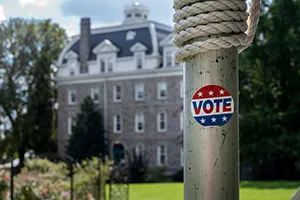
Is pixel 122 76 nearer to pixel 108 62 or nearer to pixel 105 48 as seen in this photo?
pixel 108 62

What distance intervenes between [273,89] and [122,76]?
1553 cm

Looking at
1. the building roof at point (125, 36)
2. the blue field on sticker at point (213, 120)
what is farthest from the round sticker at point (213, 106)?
the building roof at point (125, 36)

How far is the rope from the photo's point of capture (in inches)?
66.3

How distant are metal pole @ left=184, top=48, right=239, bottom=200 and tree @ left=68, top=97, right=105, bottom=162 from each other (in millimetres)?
42316

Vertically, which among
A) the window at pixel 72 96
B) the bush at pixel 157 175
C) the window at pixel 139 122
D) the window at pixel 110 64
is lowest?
the bush at pixel 157 175

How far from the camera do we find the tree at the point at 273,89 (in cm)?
3162

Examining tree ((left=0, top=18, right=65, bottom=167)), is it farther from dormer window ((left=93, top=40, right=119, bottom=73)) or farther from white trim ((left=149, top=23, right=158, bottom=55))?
white trim ((left=149, top=23, right=158, bottom=55))

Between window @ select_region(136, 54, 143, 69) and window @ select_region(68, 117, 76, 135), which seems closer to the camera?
window @ select_region(136, 54, 143, 69)

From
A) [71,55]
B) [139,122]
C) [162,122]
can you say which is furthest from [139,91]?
[71,55]

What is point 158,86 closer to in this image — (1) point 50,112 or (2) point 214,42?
(1) point 50,112

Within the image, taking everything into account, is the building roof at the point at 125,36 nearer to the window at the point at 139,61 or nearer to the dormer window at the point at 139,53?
the dormer window at the point at 139,53

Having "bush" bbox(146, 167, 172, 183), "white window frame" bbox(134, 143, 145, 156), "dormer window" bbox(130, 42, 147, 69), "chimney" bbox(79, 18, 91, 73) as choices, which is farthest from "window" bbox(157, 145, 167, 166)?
"chimney" bbox(79, 18, 91, 73)

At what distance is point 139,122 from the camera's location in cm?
4556

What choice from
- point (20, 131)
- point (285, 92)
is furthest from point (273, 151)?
point (20, 131)
